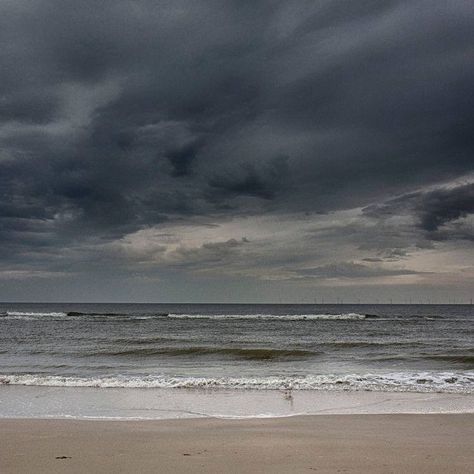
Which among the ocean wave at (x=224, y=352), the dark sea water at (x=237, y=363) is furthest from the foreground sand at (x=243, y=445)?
the ocean wave at (x=224, y=352)

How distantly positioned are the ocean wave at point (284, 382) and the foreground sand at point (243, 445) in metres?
4.69

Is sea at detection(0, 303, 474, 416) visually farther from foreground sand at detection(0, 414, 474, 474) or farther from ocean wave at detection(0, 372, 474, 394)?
foreground sand at detection(0, 414, 474, 474)

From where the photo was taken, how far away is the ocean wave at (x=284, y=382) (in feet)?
49.8

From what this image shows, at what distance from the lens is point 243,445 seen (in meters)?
7.92

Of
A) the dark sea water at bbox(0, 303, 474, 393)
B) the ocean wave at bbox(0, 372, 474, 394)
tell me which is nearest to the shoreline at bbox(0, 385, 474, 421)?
the ocean wave at bbox(0, 372, 474, 394)

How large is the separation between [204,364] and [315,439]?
45.1 feet

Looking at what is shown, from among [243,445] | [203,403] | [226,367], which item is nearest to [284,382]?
[203,403]

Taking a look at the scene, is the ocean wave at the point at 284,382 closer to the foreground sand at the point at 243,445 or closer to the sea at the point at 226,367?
the sea at the point at 226,367

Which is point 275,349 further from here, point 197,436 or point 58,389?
point 197,436

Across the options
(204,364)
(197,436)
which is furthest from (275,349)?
(197,436)

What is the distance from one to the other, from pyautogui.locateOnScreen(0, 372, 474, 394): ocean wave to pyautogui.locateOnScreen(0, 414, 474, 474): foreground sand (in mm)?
4692

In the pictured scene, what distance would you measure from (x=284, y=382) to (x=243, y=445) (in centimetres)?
821

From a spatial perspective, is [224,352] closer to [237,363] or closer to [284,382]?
[237,363]

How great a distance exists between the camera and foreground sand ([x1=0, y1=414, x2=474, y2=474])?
6781mm
